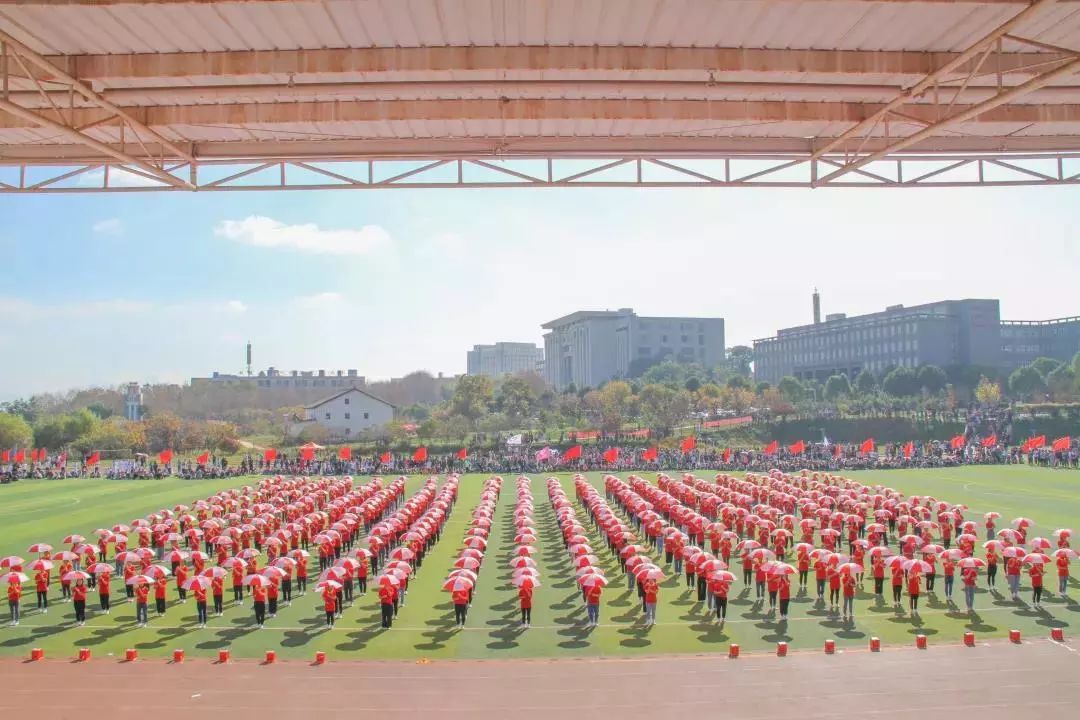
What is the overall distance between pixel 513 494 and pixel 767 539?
17.7 meters

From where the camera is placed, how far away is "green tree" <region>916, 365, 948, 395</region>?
253ft

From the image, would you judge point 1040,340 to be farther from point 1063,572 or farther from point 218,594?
point 218,594

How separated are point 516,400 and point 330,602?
169ft

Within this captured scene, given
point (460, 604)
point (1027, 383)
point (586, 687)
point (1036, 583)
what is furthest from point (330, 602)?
point (1027, 383)

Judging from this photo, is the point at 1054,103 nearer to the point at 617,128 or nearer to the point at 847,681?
the point at 617,128

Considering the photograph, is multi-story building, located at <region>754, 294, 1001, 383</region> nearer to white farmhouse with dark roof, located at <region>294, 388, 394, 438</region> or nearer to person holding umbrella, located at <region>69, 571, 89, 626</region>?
white farmhouse with dark roof, located at <region>294, 388, 394, 438</region>

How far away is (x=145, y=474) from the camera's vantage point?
1791 inches

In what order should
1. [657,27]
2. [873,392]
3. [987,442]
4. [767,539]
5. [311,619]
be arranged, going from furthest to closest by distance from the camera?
[873,392] → [987,442] → [767,539] → [311,619] → [657,27]

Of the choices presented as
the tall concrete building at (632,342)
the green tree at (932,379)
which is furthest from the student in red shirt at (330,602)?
the tall concrete building at (632,342)

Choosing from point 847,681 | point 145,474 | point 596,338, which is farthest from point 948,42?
point 596,338

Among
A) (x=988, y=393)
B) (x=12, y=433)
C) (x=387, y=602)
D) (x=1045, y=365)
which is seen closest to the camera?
(x=387, y=602)

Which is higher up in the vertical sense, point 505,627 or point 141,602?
point 141,602

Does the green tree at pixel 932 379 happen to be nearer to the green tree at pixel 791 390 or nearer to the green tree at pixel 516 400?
the green tree at pixel 791 390

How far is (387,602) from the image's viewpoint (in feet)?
49.3
